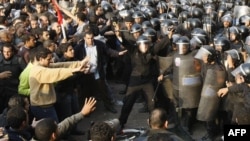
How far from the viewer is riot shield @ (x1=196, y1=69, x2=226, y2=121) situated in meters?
7.66

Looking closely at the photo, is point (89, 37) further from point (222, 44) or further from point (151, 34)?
point (222, 44)

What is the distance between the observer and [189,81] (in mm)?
8188

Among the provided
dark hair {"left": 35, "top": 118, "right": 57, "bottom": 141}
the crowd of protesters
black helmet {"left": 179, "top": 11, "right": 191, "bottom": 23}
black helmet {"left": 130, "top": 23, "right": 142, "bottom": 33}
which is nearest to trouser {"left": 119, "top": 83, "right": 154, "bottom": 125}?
the crowd of protesters

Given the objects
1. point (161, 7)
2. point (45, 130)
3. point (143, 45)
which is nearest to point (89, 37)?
point (143, 45)

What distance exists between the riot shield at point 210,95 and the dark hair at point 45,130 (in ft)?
11.0

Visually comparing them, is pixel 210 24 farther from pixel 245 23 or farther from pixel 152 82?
pixel 152 82

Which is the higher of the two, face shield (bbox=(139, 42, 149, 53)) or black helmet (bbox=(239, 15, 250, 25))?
face shield (bbox=(139, 42, 149, 53))

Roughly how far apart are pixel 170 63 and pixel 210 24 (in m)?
2.75

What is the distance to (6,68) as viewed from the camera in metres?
7.83

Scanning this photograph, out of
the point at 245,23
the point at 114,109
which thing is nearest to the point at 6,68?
the point at 114,109

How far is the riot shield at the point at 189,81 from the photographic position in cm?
818

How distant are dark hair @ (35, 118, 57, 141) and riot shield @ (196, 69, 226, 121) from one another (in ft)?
11.0

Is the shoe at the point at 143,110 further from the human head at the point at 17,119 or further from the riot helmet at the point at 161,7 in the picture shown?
the human head at the point at 17,119

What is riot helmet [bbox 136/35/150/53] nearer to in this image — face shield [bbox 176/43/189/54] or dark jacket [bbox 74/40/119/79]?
face shield [bbox 176/43/189/54]
